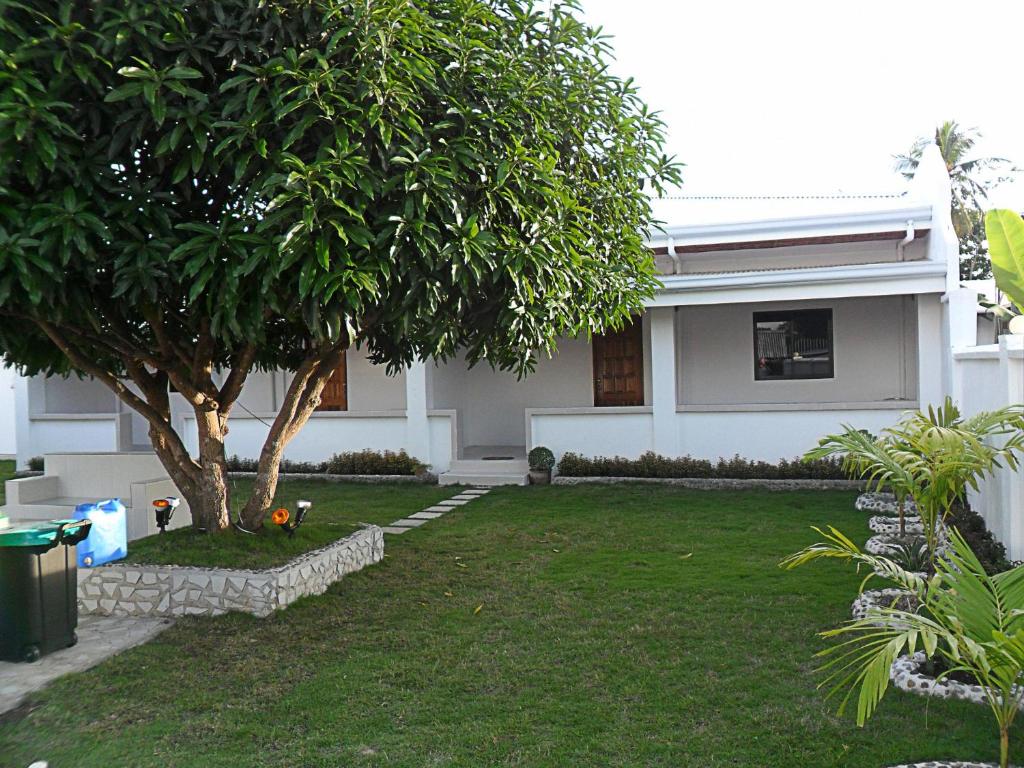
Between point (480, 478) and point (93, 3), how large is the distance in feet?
33.9

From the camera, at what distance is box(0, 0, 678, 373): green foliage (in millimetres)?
5121

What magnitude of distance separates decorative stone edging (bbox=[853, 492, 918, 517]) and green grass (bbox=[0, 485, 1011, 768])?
2641 millimetres

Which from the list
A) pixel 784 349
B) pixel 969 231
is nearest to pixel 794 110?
pixel 969 231

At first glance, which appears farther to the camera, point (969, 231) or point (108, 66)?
point (969, 231)

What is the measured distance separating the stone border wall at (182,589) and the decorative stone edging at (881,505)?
24.7 ft

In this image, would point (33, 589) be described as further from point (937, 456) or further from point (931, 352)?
point (931, 352)

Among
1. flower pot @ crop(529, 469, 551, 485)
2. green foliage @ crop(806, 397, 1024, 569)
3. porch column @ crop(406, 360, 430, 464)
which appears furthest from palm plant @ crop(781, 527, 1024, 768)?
porch column @ crop(406, 360, 430, 464)

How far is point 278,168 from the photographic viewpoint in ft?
18.0

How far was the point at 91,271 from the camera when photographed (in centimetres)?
549

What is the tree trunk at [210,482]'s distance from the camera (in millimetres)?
7715

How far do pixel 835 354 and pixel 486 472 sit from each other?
22.5 ft

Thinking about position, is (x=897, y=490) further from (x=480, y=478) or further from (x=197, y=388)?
(x=480, y=478)

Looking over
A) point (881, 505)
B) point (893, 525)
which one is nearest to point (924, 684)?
point (893, 525)

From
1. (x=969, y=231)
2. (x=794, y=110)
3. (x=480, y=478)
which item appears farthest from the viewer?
(x=794, y=110)
